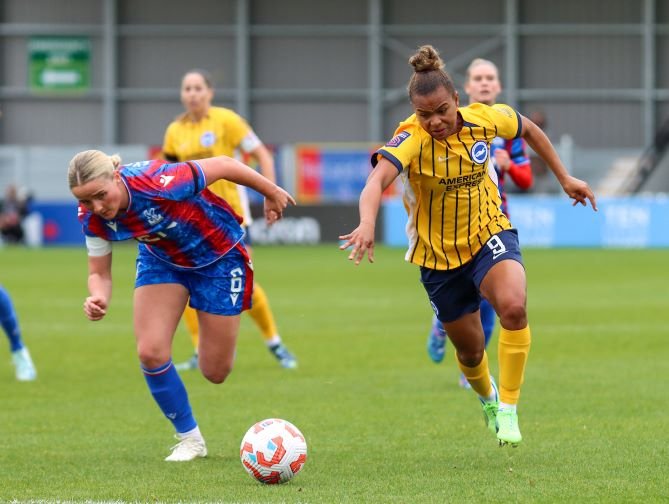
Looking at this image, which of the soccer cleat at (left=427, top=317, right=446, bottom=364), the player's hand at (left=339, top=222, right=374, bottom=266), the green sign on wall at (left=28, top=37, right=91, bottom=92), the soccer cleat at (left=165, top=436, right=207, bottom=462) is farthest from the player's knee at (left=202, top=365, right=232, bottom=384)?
the green sign on wall at (left=28, top=37, right=91, bottom=92)

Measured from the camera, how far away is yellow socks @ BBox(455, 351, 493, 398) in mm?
7355

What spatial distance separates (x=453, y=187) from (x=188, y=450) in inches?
74.8

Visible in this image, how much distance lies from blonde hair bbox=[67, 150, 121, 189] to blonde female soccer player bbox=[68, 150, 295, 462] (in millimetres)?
61

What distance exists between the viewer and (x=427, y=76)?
6430 millimetres

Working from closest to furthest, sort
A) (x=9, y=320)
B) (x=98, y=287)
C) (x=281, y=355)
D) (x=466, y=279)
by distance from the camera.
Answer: (x=98, y=287), (x=466, y=279), (x=9, y=320), (x=281, y=355)

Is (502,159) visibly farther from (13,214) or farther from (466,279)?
(13,214)

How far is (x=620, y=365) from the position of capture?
10883 millimetres

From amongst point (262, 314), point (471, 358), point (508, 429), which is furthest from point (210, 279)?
point (262, 314)

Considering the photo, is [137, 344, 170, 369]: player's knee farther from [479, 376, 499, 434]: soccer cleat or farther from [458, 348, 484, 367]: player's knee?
[479, 376, 499, 434]: soccer cleat

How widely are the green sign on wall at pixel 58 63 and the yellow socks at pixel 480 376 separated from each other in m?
34.1

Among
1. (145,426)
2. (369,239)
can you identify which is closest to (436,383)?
(145,426)

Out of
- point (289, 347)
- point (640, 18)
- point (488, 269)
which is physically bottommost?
point (289, 347)

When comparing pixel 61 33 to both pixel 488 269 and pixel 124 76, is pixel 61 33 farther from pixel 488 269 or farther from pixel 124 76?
pixel 488 269

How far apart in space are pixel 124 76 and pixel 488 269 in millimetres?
35118
